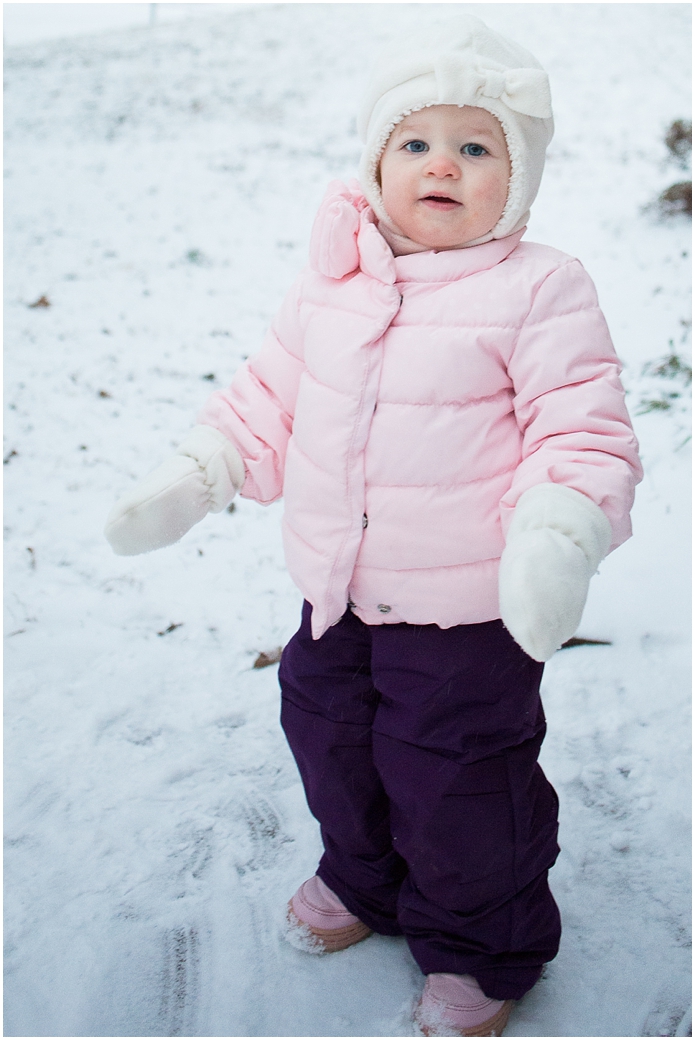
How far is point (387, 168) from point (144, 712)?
1.70m

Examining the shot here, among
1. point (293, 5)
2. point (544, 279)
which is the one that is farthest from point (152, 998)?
point (293, 5)

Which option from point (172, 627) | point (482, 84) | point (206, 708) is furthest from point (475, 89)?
point (172, 627)

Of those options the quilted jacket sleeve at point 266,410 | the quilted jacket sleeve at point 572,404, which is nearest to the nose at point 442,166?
the quilted jacket sleeve at point 572,404

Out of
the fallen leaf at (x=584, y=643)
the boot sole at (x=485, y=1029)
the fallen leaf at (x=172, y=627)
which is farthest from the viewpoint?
the fallen leaf at (x=172, y=627)

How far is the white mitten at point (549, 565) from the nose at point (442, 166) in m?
0.57

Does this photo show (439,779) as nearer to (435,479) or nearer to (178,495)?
(435,479)

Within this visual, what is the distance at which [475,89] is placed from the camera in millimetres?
1383

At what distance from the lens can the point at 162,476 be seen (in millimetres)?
1641

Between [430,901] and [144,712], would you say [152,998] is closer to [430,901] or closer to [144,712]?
[430,901]

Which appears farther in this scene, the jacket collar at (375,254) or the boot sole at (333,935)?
the boot sole at (333,935)

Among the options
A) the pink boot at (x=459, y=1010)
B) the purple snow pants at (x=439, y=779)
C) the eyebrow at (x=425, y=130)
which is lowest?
the pink boot at (x=459, y=1010)

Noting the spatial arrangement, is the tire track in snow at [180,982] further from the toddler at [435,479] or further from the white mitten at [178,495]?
the white mitten at [178,495]

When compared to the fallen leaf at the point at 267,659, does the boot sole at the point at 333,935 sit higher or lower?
lower

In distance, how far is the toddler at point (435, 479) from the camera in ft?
4.58
